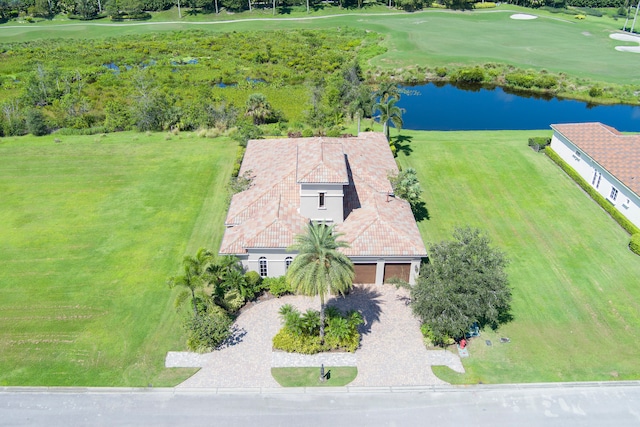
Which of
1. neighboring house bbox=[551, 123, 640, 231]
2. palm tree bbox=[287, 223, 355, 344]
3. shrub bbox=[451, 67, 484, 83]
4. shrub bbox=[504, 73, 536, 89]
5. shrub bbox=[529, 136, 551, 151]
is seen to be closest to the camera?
palm tree bbox=[287, 223, 355, 344]

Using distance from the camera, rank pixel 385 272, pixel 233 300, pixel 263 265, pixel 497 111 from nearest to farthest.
A: 1. pixel 233 300
2. pixel 263 265
3. pixel 385 272
4. pixel 497 111

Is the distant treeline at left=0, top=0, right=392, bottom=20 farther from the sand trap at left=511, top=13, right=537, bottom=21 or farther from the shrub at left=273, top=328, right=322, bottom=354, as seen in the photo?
the shrub at left=273, top=328, right=322, bottom=354

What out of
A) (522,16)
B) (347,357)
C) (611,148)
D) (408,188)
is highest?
Result: (522,16)

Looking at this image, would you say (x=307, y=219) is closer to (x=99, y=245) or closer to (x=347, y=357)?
(x=347, y=357)

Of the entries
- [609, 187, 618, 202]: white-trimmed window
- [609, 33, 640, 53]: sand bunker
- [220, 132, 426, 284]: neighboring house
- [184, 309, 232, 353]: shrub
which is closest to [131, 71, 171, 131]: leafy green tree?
[220, 132, 426, 284]: neighboring house

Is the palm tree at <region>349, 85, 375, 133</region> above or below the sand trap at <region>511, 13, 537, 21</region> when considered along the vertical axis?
below

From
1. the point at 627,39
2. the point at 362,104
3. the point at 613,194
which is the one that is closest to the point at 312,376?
the point at 613,194
